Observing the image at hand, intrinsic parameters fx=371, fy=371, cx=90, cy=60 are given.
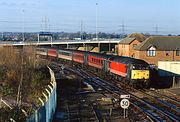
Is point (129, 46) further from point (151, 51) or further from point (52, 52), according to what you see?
point (52, 52)

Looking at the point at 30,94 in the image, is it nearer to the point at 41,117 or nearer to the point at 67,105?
the point at 67,105

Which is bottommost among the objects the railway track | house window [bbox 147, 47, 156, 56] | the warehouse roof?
the railway track

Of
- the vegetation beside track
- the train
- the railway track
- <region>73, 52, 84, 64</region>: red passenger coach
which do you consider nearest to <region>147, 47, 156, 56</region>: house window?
<region>73, 52, 84, 64</region>: red passenger coach

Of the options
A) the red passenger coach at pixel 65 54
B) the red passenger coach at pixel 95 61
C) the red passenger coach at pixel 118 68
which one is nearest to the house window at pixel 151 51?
the red passenger coach at pixel 65 54

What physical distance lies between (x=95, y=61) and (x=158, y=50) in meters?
16.9

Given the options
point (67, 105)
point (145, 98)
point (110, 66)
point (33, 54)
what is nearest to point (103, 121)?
point (67, 105)

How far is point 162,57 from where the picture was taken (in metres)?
A: 61.8

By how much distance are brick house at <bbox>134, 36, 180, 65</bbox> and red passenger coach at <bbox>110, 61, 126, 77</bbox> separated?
873 inches

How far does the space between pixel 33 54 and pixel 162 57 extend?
80.5ft

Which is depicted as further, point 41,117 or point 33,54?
point 33,54

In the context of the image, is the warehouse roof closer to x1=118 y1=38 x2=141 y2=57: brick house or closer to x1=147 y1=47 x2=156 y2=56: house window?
x1=147 y1=47 x2=156 y2=56: house window

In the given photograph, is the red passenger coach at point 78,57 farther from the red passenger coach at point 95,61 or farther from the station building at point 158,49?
the station building at point 158,49

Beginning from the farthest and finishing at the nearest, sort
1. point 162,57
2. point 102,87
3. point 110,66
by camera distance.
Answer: point 162,57 → point 110,66 → point 102,87

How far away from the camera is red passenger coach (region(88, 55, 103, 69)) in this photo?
4553cm
